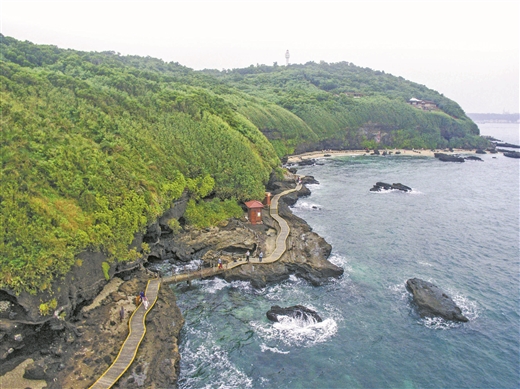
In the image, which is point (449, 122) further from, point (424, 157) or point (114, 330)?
point (114, 330)

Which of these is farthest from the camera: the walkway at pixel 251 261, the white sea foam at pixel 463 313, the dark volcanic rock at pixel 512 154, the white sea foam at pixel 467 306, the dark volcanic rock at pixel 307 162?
the dark volcanic rock at pixel 512 154

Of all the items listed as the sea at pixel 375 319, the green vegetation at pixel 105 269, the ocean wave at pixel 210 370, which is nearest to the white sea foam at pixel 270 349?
the sea at pixel 375 319

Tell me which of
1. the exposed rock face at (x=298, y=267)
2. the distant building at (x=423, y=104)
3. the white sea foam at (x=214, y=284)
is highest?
the distant building at (x=423, y=104)

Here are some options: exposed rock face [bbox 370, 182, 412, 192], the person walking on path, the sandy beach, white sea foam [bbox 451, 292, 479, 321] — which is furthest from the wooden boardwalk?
the sandy beach

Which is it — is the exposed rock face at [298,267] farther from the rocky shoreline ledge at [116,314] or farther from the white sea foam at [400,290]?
the white sea foam at [400,290]

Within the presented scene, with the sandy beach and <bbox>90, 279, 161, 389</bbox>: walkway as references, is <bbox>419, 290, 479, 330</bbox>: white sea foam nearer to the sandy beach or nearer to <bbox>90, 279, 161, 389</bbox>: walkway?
<bbox>90, 279, 161, 389</bbox>: walkway

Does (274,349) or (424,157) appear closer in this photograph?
(274,349)

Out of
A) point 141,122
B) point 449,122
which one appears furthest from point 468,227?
point 449,122
